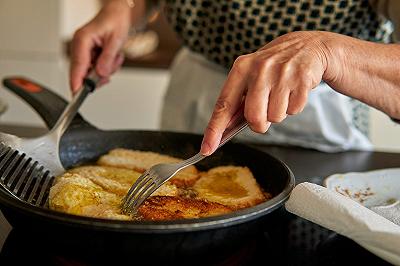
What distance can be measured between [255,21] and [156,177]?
0.54 metres

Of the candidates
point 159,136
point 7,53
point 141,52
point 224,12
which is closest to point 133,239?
point 159,136

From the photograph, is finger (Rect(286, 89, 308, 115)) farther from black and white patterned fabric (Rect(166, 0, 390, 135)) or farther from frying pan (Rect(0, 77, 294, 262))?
black and white patterned fabric (Rect(166, 0, 390, 135))

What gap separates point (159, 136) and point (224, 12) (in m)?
0.34

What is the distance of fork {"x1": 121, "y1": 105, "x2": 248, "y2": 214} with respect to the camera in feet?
2.59

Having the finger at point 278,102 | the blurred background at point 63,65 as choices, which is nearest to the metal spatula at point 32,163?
the finger at point 278,102

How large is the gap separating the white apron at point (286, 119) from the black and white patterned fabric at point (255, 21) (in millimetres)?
78

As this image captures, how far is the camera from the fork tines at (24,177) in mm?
818

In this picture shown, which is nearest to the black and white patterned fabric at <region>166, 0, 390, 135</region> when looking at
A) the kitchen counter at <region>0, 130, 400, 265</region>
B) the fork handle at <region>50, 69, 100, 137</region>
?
the fork handle at <region>50, 69, 100, 137</region>

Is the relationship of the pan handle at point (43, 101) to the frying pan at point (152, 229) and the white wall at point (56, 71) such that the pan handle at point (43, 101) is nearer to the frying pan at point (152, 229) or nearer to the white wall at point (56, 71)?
the frying pan at point (152, 229)

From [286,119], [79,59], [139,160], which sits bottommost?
[286,119]

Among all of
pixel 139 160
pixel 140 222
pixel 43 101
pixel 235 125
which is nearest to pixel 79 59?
pixel 43 101

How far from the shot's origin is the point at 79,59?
1.27 m

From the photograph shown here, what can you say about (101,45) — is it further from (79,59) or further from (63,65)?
(63,65)

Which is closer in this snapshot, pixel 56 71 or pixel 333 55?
pixel 333 55
